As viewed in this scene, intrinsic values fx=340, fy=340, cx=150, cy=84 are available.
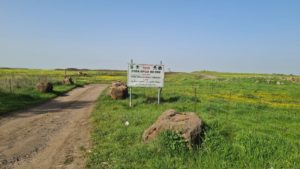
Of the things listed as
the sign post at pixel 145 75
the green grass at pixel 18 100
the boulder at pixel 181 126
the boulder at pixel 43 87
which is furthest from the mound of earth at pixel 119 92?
the boulder at pixel 181 126

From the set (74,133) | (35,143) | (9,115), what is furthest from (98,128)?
(9,115)

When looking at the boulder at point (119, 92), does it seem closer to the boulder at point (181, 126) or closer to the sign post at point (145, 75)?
the sign post at point (145, 75)

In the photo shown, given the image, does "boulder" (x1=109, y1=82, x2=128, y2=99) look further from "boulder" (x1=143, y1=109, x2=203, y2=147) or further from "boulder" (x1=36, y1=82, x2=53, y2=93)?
"boulder" (x1=143, y1=109, x2=203, y2=147)

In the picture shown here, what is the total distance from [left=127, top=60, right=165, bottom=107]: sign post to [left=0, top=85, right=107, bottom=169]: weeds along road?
556 centimetres

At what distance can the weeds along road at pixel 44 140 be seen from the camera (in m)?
9.84

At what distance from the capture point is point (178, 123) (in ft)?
36.2

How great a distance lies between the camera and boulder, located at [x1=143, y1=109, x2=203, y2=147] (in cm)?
1052

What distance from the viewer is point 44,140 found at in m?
12.8

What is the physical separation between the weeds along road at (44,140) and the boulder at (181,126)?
7.95ft

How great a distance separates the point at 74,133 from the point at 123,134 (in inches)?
92.1

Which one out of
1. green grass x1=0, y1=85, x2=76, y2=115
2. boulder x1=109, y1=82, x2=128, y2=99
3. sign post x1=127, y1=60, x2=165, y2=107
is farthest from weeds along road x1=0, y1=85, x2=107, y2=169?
boulder x1=109, y1=82, x2=128, y2=99

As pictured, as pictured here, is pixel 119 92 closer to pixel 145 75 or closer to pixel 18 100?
pixel 145 75

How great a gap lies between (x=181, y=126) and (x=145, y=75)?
1464 centimetres

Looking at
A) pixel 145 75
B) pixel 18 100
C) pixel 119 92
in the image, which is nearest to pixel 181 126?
pixel 145 75
